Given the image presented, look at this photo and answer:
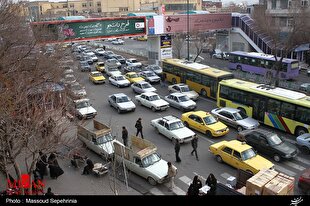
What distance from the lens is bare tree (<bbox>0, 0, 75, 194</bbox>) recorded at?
1154 cm

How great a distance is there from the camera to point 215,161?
1756 cm

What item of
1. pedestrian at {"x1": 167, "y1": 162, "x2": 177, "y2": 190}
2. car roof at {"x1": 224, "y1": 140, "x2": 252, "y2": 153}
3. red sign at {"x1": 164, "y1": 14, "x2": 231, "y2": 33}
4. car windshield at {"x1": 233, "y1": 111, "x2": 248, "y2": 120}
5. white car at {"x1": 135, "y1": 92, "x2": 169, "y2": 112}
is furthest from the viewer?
red sign at {"x1": 164, "y1": 14, "x2": 231, "y2": 33}

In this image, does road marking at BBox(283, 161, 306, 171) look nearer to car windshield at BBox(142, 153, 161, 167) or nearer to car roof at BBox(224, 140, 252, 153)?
car roof at BBox(224, 140, 252, 153)

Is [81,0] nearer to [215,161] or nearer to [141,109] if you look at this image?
[141,109]

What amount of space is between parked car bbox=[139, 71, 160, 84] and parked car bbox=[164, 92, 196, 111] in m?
7.65

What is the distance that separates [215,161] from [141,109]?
410 inches

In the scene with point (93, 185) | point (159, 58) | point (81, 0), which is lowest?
point (93, 185)

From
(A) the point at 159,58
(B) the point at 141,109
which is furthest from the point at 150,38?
(B) the point at 141,109

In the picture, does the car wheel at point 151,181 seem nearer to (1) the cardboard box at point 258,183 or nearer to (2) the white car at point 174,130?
(2) the white car at point 174,130

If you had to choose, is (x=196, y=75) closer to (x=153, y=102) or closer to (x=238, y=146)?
(x=153, y=102)

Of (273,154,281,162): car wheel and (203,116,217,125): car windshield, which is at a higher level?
(203,116,217,125): car windshield

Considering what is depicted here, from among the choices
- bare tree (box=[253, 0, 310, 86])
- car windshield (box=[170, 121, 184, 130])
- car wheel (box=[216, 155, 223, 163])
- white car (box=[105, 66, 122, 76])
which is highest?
bare tree (box=[253, 0, 310, 86])

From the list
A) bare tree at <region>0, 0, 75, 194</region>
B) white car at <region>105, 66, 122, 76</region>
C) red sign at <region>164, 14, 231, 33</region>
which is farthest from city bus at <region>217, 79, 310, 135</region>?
red sign at <region>164, 14, 231, 33</region>

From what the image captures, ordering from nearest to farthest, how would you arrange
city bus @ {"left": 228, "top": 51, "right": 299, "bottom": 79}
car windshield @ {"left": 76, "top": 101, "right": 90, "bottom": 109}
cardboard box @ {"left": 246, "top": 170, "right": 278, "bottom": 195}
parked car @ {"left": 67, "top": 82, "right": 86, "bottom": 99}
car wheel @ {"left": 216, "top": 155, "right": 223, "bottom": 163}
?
cardboard box @ {"left": 246, "top": 170, "right": 278, "bottom": 195}, car wheel @ {"left": 216, "top": 155, "right": 223, "bottom": 163}, car windshield @ {"left": 76, "top": 101, "right": 90, "bottom": 109}, parked car @ {"left": 67, "top": 82, "right": 86, "bottom": 99}, city bus @ {"left": 228, "top": 51, "right": 299, "bottom": 79}
